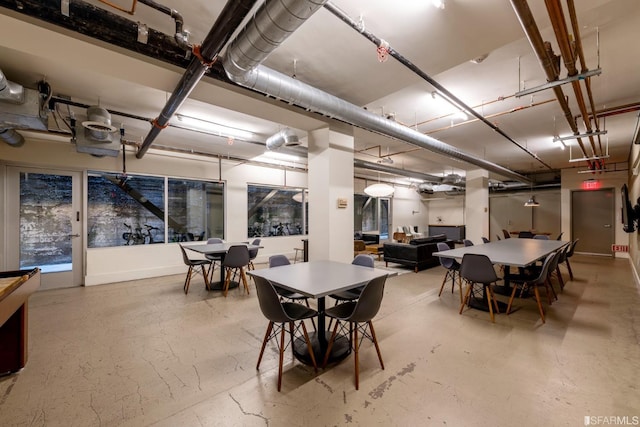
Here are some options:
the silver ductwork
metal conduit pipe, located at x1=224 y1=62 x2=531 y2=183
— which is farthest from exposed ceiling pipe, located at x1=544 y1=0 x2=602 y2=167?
the silver ductwork

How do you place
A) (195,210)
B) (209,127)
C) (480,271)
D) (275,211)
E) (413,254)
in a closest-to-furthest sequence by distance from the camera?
(480,271), (209,127), (413,254), (195,210), (275,211)

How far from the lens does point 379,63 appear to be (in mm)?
2736

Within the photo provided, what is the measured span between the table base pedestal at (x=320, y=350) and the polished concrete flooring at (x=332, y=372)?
0.08 meters

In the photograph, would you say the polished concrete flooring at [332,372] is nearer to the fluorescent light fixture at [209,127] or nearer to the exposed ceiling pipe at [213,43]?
the exposed ceiling pipe at [213,43]

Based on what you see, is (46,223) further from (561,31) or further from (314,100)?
(561,31)

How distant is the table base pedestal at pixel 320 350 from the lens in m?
2.44

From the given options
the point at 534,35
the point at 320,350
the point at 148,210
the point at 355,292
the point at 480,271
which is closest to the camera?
the point at 534,35

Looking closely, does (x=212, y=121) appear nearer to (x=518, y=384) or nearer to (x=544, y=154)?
(x=518, y=384)

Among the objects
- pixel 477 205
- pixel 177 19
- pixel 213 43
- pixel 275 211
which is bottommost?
pixel 275 211

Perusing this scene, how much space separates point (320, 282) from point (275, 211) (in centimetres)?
631

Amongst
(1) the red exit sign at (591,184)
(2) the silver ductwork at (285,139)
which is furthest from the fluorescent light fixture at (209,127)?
(1) the red exit sign at (591,184)

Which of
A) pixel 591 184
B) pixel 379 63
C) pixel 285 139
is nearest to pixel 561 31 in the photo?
pixel 379 63

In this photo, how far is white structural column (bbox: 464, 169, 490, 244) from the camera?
330 inches

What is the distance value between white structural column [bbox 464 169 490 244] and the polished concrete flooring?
475cm
